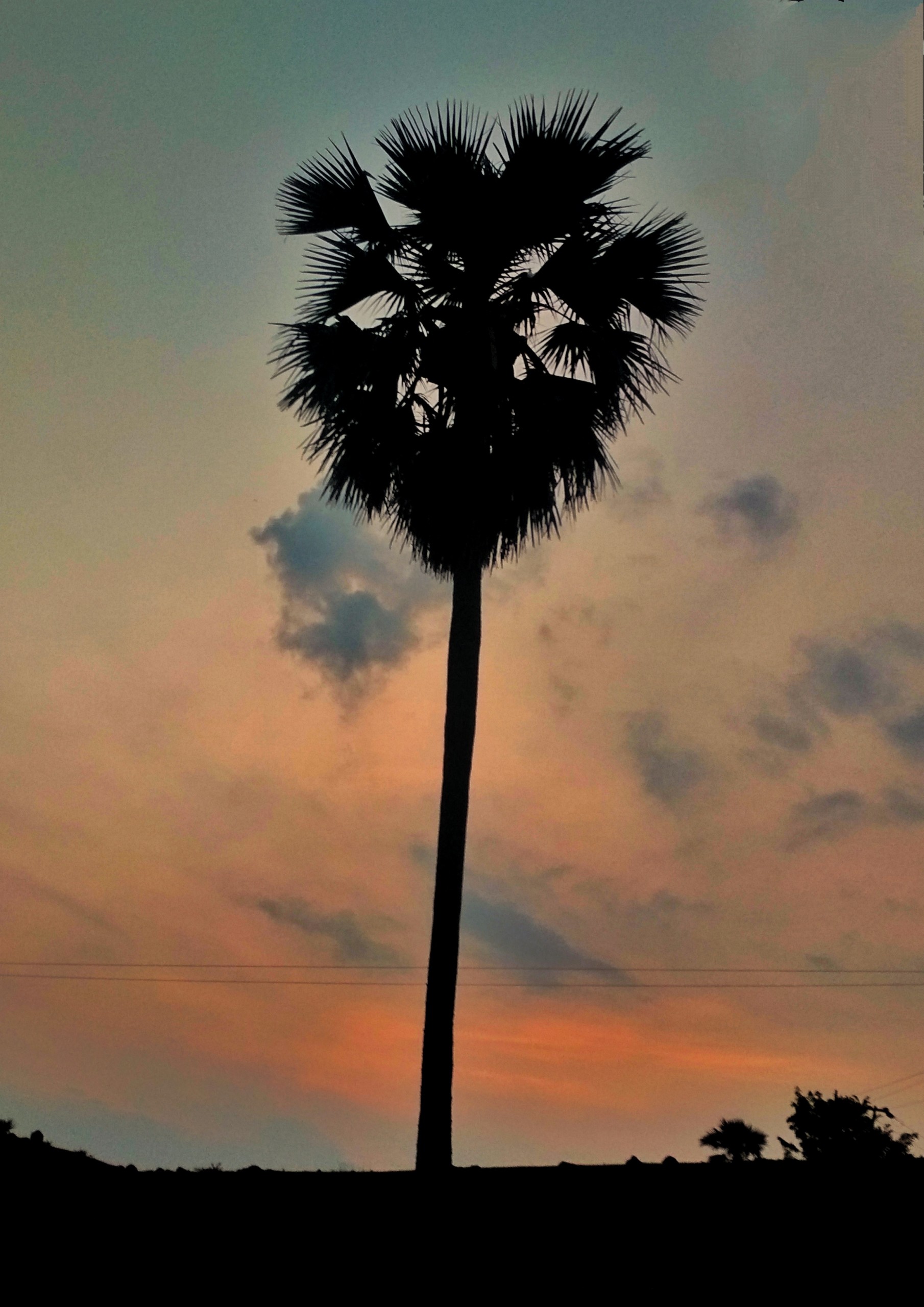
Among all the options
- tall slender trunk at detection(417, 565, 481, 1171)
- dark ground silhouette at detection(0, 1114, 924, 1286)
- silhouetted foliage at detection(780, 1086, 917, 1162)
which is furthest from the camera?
silhouetted foliage at detection(780, 1086, 917, 1162)

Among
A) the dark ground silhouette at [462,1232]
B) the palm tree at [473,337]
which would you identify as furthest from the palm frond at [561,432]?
the dark ground silhouette at [462,1232]

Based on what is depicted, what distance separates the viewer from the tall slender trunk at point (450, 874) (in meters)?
11.5

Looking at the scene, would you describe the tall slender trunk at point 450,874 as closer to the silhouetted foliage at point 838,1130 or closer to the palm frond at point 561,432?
the palm frond at point 561,432

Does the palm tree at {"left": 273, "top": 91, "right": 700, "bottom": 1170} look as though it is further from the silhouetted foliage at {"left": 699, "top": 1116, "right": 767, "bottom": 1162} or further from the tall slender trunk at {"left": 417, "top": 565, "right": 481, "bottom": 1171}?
the silhouetted foliage at {"left": 699, "top": 1116, "right": 767, "bottom": 1162}

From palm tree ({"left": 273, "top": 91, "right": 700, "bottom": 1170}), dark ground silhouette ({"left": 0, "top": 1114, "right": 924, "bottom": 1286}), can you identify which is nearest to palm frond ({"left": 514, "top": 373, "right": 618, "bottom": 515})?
palm tree ({"left": 273, "top": 91, "right": 700, "bottom": 1170})

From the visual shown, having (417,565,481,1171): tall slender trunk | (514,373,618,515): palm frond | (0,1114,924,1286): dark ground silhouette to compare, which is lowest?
(0,1114,924,1286): dark ground silhouette

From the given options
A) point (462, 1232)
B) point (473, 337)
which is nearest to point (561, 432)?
point (473, 337)

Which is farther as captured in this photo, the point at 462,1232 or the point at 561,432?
the point at 561,432

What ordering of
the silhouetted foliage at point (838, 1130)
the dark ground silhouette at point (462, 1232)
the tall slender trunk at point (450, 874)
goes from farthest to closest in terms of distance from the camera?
1. the silhouetted foliage at point (838, 1130)
2. the tall slender trunk at point (450, 874)
3. the dark ground silhouette at point (462, 1232)

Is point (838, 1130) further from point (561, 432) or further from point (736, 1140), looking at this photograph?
point (561, 432)

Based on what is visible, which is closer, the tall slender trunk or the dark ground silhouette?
the dark ground silhouette

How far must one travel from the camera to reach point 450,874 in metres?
12.2

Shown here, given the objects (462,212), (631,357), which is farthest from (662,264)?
(462,212)

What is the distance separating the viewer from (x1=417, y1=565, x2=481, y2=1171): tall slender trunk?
37.7 ft
